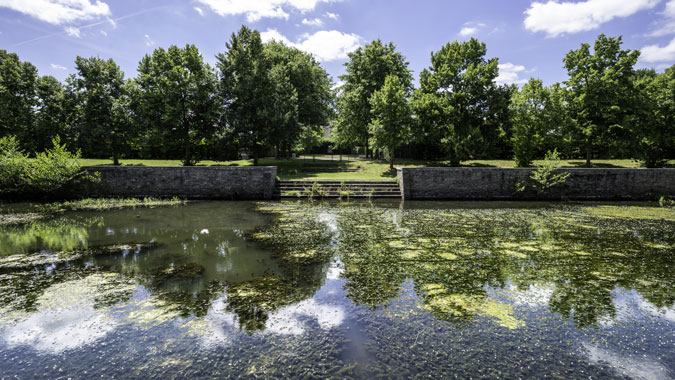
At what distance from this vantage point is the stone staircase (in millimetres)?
19172

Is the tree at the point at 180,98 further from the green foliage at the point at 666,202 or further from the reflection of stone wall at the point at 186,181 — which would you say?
the green foliage at the point at 666,202

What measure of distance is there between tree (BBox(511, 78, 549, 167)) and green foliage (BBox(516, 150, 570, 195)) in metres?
6.97

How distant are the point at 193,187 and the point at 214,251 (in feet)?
41.4

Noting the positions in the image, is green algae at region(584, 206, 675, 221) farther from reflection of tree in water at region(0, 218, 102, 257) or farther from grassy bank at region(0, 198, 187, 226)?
grassy bank at region(0, 198, 187, 226)

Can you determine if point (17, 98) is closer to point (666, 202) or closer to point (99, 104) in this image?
point (99, 104)

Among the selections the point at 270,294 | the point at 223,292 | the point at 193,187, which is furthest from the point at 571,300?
the point at 193,187

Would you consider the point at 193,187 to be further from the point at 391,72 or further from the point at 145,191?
the point at 391,72

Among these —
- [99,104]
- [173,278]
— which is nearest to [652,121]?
[173,278]

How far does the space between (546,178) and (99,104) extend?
32.3 m

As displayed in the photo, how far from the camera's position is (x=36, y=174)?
16375 millimetres

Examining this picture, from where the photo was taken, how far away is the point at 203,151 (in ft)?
103

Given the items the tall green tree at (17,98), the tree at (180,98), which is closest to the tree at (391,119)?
the tree at (180,98)

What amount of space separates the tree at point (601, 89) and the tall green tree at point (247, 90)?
24318 millimetres

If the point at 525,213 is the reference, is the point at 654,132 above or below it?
above
